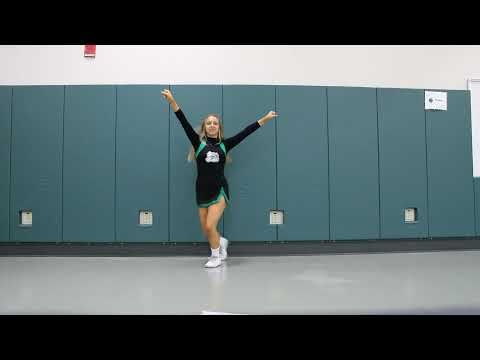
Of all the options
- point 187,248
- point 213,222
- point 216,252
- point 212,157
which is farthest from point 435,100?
point 187,248

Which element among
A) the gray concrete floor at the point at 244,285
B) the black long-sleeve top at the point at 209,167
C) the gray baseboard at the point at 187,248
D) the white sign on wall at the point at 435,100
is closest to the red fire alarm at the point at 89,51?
the black long-sleeve top at the point at 209,167

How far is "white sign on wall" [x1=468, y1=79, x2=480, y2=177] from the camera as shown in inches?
128

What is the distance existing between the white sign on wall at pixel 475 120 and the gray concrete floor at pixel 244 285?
1220 mm

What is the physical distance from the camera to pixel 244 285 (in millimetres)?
1923

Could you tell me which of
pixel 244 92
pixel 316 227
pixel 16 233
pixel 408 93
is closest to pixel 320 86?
pixel 244 92

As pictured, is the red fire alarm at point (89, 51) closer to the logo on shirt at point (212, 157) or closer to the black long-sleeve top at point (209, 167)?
the black long-sleeve top at point (209, 167)

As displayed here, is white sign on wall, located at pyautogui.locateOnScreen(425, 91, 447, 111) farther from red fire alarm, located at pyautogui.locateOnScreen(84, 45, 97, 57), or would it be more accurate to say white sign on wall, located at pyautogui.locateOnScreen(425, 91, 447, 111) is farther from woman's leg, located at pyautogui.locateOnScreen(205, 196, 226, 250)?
red fire alarm, located at pyautogui.locateOnScreen(84, 45, 97, 57)

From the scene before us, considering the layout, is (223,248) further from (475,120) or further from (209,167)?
(475,120)

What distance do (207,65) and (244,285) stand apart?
8.76 ft

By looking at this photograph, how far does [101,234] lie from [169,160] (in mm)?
1105

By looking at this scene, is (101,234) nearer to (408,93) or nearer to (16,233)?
(16,233)

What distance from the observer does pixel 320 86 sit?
120 inches

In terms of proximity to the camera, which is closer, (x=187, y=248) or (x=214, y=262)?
(x=214, y=262)

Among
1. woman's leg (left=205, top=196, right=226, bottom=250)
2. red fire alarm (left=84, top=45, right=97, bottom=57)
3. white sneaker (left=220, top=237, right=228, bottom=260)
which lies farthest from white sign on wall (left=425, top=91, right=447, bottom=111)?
red fire alarm (left=84, top=45, right=97, bottom=57)
